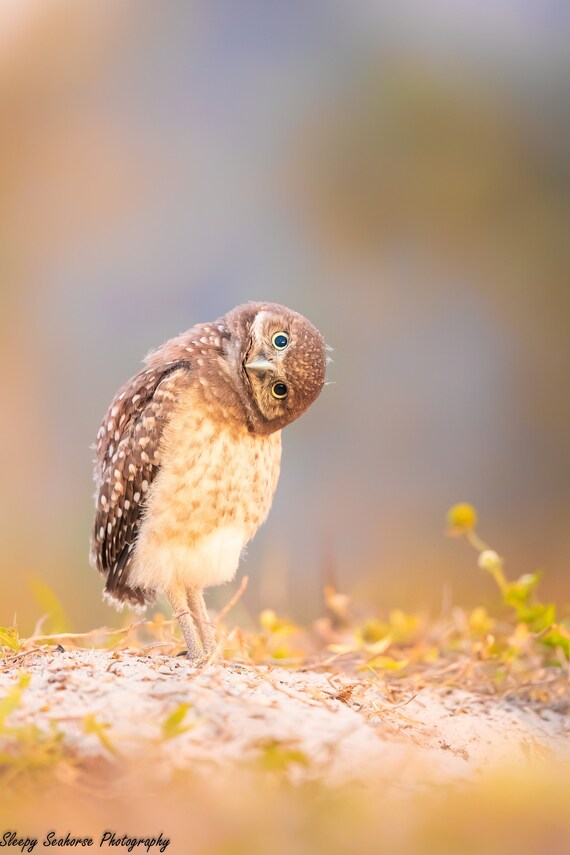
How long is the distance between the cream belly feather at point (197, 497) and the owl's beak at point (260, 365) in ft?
0.57

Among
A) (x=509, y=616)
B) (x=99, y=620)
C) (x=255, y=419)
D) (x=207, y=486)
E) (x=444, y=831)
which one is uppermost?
(x=255, y=419)

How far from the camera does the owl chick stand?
269 cm

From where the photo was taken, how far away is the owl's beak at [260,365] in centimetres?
264

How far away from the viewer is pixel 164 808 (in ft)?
4.80

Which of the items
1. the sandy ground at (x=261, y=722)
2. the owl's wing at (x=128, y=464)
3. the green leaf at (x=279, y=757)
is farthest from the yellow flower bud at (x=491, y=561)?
the green leaf at (x=279, y=757)

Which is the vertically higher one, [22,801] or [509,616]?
[22,801]

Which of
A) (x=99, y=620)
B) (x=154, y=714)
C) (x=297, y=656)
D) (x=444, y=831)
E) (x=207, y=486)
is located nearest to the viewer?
(x=444, y=831)

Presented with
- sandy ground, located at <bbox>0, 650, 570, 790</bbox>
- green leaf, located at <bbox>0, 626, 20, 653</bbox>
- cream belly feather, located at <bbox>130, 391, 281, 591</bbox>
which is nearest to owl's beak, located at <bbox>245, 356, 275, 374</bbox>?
cream belly feather, located at <bbox>130, 391, 281, 591</bbox>

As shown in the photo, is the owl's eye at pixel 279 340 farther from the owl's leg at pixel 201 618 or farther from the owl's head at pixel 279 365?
the owl's leg at pixel 201 618

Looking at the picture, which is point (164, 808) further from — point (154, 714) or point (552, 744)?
point (552, 744)

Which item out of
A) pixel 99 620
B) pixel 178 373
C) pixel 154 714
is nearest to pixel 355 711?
pixel 154 714

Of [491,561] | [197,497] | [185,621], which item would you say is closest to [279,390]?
[197,497]

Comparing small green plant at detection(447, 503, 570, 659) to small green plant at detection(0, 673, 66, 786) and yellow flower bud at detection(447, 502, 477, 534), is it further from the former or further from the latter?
small green plant at detection(0, 673, 66, 786)

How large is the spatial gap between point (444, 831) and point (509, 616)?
1.86 m
